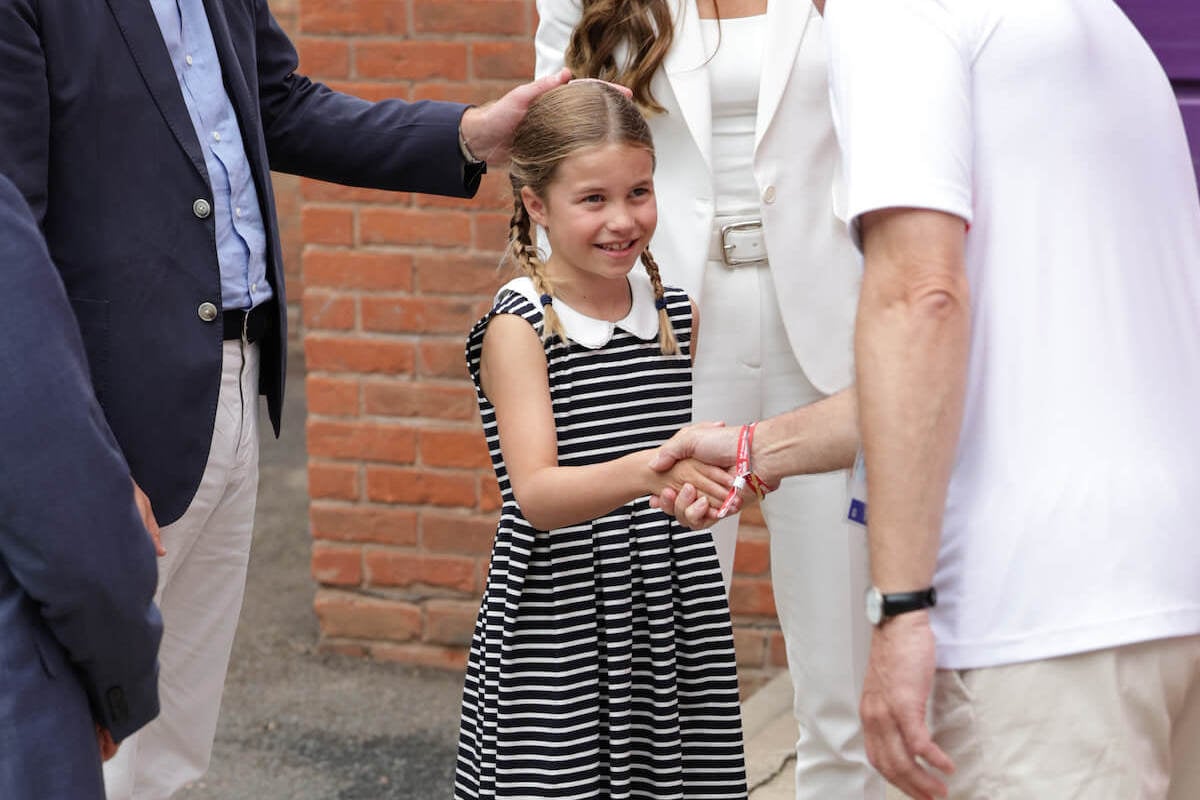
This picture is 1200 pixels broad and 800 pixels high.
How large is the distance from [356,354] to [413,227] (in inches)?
Answer: 15.2

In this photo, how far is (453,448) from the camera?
168 inches

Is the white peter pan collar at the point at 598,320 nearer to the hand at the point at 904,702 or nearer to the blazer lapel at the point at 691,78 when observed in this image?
the blazer lapel at the point at 691,78

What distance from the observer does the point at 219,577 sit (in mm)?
2799

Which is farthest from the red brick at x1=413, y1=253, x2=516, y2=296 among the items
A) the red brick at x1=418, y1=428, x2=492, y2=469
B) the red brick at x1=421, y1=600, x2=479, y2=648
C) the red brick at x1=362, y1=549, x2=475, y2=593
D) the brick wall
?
the red brick at x1=421, y1=600, x2=479, y2=648

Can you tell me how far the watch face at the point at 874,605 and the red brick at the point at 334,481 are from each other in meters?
2.81

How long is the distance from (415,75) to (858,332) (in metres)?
2.61

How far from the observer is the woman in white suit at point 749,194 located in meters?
2.81

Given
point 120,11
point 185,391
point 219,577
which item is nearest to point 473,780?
point 219,577

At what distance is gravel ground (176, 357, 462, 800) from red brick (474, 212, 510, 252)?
122cm

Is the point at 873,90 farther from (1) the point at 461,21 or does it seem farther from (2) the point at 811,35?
(1) the point at 461,21

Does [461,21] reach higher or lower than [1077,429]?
higher

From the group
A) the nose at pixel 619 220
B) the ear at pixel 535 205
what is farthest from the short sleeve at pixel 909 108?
the ear at pixel 535 205

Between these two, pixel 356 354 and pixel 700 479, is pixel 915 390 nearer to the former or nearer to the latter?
pixel 700 479

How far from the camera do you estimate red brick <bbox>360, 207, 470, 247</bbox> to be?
4.13 metres
